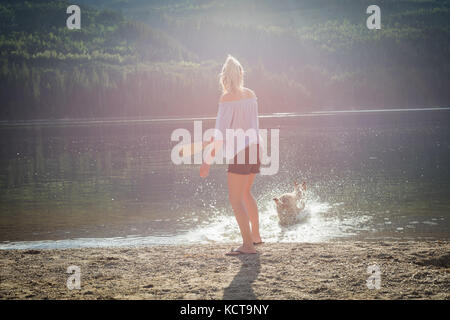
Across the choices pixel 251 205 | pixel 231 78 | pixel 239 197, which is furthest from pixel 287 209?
pixel 231 78

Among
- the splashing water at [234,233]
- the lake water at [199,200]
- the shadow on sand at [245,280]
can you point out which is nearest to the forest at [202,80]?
the lake water at [199,200]

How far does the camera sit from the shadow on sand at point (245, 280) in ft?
18.7

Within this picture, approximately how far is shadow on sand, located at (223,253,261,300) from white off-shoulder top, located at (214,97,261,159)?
146cm

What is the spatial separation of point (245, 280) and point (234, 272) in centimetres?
42

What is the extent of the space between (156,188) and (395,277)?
12.9 metres

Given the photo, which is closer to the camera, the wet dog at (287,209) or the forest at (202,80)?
the wet dog at (287,209)

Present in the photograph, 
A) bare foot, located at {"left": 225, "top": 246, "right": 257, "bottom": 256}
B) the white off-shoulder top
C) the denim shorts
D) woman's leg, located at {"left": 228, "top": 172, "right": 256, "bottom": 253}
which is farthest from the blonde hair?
bare foot, located at {"left": 225, "top": 246, "right": 257, "bottom": 256}

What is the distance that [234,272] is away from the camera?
22.0 feet

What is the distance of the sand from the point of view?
5.84 metres

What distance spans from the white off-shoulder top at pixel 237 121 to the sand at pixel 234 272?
162 cm

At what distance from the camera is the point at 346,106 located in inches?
5157

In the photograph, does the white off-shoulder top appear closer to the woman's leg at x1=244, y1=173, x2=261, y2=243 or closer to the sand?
the woman's leg at x1=244, y1=173, x2=261, y2=243

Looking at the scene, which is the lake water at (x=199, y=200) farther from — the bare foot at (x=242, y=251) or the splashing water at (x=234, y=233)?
the bare foot at (x=242, y=251)

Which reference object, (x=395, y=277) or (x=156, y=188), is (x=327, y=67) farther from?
(x=395, y=277)
